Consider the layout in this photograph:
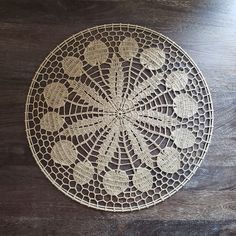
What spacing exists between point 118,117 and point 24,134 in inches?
10.6

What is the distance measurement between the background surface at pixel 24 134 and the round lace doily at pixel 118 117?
31 millimetres

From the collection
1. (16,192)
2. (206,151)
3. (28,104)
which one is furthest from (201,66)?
(16,192)

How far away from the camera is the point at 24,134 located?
3.57 ft

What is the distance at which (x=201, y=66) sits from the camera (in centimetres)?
120

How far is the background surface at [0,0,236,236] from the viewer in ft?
3.44

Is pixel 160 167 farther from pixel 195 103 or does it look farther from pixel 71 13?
pixel 71 13

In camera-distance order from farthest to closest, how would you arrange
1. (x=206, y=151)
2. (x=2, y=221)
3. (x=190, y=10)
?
(x=190, y=10)
(x=206, y=151)
(x=2, y=221)

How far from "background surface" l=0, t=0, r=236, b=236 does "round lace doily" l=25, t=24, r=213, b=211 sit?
3 centimetres

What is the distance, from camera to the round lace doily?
1.07 meters

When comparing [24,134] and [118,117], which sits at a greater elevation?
[118,117]

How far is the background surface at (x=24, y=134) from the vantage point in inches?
41.3

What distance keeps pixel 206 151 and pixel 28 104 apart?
0.53 meters

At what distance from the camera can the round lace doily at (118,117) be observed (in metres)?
1.07

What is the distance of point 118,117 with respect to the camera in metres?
1.11
